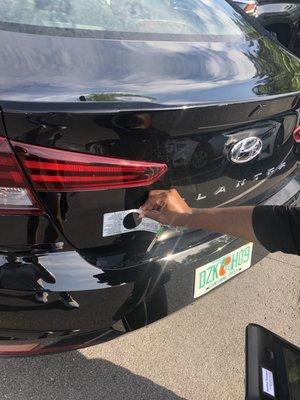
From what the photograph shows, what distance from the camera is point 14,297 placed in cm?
158

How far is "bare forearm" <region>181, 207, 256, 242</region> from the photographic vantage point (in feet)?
5.32

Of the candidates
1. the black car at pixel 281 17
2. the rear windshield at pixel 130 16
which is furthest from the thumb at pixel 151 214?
the black car at pixel 281 17

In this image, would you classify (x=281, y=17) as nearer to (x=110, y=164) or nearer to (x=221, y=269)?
(x=221, y=269)

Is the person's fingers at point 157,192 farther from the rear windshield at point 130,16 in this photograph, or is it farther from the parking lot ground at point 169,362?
the rear windshield at point 130,16

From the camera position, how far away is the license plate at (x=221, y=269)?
6.31ft

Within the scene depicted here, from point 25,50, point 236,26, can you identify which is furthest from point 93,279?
point 236,26

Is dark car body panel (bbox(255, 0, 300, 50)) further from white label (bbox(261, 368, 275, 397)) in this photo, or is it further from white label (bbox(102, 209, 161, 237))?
white label (bbox(261, 368, 275, 397))

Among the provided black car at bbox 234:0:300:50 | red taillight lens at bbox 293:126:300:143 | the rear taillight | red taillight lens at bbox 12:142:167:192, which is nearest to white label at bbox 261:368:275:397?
red taillight lens at bbox 12:142:167:192

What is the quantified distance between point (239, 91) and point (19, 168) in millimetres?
862

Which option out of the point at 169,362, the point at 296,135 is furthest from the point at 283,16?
the point at 169,362

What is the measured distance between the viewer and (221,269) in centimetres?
204

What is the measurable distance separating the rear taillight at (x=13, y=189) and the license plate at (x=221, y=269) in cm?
69

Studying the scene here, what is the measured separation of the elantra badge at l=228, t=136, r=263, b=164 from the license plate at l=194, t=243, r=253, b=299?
1.31 feet

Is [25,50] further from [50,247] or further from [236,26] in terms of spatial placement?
[236,26]
